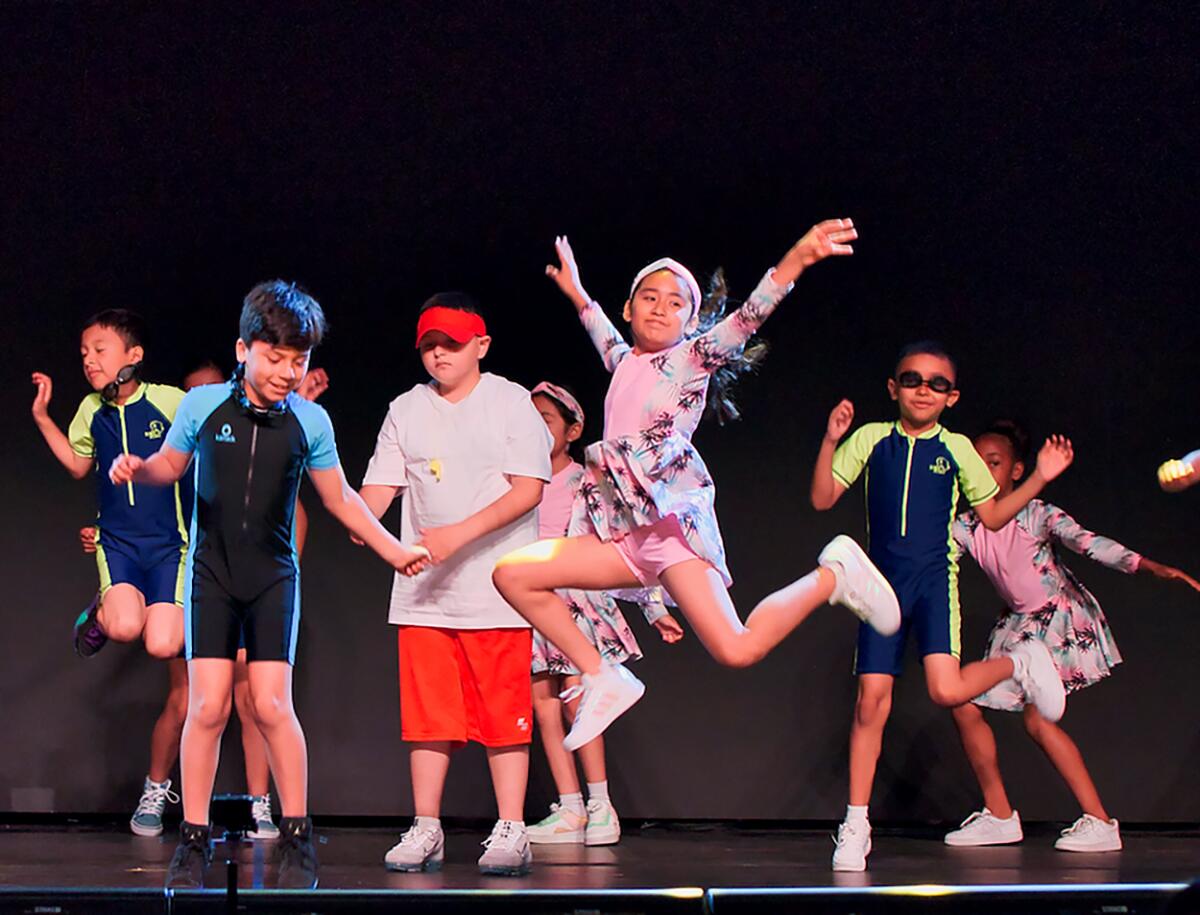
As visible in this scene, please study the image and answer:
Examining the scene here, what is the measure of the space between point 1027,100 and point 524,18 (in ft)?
6.39

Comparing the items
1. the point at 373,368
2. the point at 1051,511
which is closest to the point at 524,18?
the point at 373,368

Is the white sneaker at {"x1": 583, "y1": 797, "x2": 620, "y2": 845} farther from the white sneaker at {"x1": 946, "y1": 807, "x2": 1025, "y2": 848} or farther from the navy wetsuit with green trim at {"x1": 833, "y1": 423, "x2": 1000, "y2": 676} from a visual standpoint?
the white sneaker at {"x1": 946, "y1": 807, "x2": 1025, "y2": 848}

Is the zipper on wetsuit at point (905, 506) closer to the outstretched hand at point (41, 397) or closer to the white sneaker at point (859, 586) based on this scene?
the white sneaker at point (859, 586)

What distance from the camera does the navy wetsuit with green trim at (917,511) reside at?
4.39 meters

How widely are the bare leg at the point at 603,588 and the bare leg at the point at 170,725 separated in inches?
62.2

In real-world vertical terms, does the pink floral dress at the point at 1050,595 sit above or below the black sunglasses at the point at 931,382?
below

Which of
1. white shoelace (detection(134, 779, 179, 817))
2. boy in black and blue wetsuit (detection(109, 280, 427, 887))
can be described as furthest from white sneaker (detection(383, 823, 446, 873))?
white shoelace (detection(134, 779, 179, 817))

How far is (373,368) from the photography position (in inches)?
211

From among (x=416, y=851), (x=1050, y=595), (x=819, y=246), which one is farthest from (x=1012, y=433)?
(x=416, y=851)

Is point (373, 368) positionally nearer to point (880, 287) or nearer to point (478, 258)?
point (478, 258)

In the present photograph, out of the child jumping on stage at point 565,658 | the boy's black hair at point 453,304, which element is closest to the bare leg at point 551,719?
the child jumping on stage at point 565,658

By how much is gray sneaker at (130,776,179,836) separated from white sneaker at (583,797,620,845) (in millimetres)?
1431

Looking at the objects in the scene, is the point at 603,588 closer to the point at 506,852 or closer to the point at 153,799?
the point at 506,852

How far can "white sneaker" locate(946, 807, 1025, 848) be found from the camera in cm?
475
